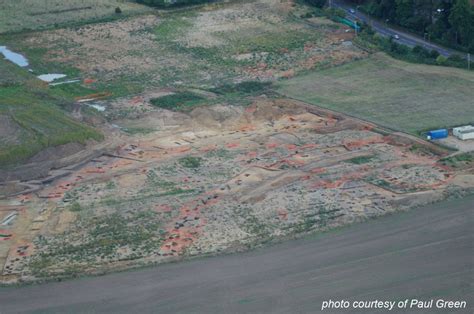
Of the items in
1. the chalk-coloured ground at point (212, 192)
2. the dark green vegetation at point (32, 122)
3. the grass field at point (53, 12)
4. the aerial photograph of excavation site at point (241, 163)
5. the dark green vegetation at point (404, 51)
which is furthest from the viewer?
the grass field at point (53, 12)

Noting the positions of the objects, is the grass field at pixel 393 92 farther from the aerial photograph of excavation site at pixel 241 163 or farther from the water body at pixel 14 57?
the water body at pixel 14 57

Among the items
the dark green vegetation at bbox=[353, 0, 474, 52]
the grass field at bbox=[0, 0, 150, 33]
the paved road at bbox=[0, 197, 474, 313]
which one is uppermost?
the dark green vegetation at bbox=[353, 0, 474, 52]

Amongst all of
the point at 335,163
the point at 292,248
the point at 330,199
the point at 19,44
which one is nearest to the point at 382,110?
the point at 335,163

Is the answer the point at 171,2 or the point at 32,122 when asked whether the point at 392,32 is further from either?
the point at 32,122

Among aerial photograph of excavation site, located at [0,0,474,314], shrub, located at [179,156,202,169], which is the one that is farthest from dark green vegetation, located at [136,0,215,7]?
shrub, located at [179,156,202,169]

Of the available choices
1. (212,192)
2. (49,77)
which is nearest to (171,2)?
(49,77)

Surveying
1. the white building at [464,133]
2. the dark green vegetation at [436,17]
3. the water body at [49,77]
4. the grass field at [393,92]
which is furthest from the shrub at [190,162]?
the dark green vegetation at [436,17]

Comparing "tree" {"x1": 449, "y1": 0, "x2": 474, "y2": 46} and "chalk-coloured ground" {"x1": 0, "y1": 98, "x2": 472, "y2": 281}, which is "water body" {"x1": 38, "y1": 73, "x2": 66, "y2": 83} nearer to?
"chalk-coloured ground" {"x1": 0, "y1": 98, "x2": 472, "y2": 281}
